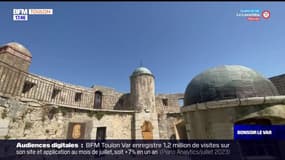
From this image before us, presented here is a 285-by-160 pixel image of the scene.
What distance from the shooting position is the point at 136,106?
13266 mm

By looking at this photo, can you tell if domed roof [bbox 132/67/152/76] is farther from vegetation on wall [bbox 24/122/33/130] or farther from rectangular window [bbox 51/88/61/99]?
vegetation on wall [bbox 24/122/33/130]

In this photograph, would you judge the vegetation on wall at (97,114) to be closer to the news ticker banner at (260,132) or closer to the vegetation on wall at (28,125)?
the vegetation on wall at (28,125)

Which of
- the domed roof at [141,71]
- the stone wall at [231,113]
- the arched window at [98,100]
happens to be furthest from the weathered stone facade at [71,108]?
the stone wall at [231,113]

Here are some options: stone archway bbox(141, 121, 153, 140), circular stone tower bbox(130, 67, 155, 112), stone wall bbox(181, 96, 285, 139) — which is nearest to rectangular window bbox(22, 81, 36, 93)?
circular stone tower bbox(130, 67, 155, 112)

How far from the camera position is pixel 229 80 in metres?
3.24

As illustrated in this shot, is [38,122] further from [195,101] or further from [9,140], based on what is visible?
[195,101]

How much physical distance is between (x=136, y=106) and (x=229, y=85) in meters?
10.7

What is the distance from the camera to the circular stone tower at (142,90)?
1340 cm

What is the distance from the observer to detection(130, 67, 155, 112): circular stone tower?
13398 millimetres

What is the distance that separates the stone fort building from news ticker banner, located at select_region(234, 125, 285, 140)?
0.42ft

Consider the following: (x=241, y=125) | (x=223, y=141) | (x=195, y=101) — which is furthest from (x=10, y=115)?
(x=241, y=125)

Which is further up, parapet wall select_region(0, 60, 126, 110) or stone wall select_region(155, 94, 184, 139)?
parapet wall select_region(0, 60, 126, 110)

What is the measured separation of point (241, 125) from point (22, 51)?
8.81m

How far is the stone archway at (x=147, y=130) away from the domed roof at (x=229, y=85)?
9.64m
